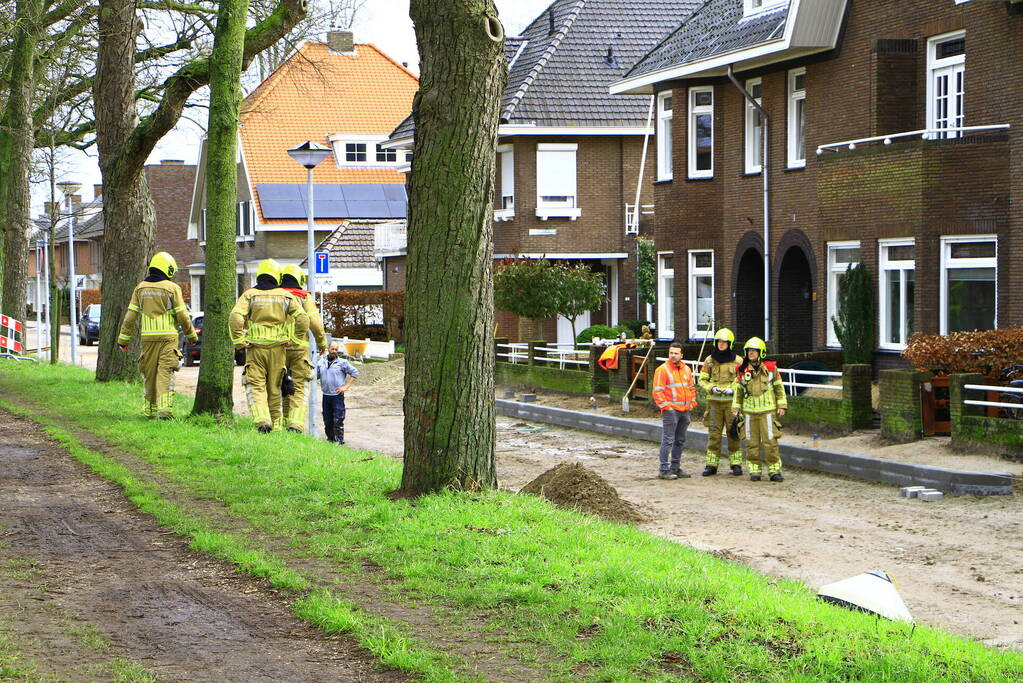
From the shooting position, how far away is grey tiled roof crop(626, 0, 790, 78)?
84.5 ft

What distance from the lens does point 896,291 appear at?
73.2 feet

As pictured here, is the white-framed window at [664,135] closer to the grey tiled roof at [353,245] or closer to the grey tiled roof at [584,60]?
the grey tiled roof at [584,60]

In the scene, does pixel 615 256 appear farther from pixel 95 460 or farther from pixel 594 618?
pixel 594 618

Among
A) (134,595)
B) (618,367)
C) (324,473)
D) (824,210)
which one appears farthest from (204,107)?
(134,595)

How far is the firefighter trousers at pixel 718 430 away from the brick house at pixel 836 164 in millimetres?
5523

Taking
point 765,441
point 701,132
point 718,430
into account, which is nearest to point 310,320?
point 718,430

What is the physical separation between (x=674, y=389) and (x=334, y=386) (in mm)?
4575

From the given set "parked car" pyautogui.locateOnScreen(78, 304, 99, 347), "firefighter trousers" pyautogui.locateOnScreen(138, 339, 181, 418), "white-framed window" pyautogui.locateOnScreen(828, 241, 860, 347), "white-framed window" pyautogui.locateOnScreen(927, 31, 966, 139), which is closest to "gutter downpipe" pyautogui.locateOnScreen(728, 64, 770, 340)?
"white-framed window" pyautogui.locateOnScreen(828, 241, 860, 347)

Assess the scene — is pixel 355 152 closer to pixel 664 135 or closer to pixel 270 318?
pixel 664 135

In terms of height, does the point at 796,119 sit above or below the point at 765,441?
above

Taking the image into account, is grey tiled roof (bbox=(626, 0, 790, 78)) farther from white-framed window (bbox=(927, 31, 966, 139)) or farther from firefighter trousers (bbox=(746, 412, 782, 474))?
firefighter trousers (bbox=(746, 412, 782, 474))

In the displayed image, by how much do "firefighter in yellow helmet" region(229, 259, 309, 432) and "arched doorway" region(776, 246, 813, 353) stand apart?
12984 millimetres

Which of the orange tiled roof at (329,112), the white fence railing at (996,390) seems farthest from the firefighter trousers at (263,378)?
the orange tiled roof at (329,112)

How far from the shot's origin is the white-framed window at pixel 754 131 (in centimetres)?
2692
